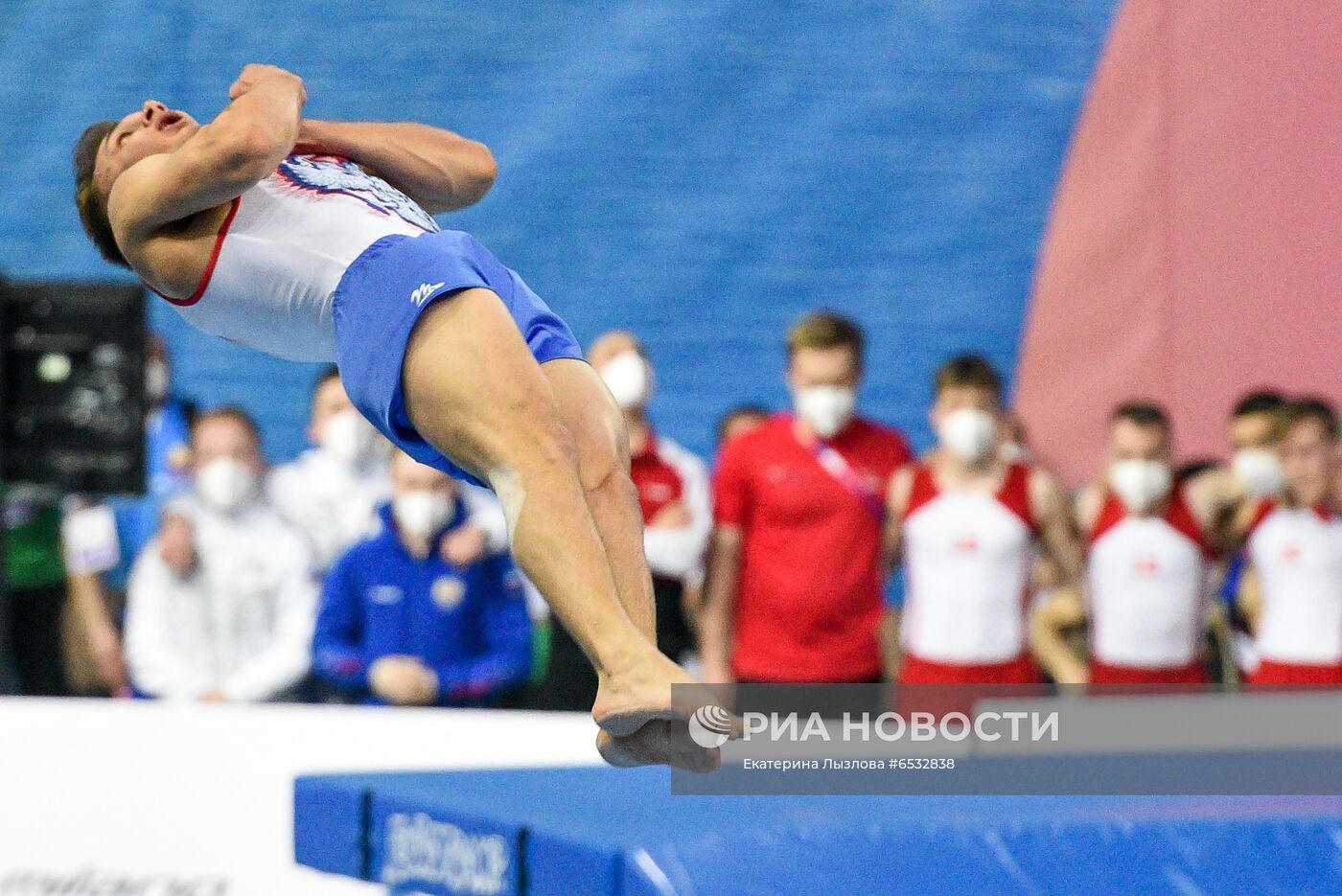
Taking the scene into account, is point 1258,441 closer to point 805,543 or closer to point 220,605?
point 805,543

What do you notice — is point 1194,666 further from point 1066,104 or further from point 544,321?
point 544,321

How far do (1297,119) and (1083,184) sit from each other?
2.96 ft

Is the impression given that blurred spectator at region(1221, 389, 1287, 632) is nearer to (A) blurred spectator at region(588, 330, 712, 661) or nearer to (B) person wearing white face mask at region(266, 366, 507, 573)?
(A) blurred spectator at region(588, 330, 712, 661)

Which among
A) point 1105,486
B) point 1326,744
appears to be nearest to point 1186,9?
point 1105,486

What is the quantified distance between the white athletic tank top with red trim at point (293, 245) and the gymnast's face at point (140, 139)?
21 centimetres

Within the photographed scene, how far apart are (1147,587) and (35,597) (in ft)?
12.4

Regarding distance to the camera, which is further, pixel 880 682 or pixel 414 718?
pixel 880 682

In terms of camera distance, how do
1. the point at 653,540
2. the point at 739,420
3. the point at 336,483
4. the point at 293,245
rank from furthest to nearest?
the point at 739,420 < the point at 336,483 < the point at 653,540 < the point at 293,245

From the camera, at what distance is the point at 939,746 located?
13.1 ft

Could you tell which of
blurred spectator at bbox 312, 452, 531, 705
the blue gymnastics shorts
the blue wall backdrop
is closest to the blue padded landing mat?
the blue gymnastics shorts

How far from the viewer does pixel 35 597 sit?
6.30 meters

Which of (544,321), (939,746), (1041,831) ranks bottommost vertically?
(1041,831)

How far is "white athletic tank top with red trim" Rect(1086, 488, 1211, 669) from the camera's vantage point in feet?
18.8

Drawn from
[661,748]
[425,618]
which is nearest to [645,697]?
[661,748]
